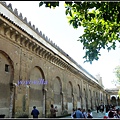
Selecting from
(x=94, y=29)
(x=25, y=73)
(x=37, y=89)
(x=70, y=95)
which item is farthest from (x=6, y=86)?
(x=70, y=95)

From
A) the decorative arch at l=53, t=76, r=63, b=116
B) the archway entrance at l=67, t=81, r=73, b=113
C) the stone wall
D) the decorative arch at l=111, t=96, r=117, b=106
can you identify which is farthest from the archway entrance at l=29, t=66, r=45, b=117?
the decorative arch at l=111, t=96, r=117, b=106

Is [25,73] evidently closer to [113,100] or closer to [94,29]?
[94,29]

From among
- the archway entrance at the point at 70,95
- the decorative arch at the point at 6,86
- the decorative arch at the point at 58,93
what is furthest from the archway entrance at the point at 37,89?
the archway entrance at the point at 70,95

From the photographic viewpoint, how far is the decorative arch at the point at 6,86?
31.4ft

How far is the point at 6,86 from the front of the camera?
9984 millimetres

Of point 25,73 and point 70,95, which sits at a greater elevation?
point 25,73

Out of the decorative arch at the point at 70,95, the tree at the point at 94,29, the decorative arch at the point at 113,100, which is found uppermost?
the tree at the point at 94,29

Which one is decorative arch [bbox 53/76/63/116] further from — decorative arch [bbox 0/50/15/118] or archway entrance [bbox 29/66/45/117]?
decorative arch [bbox 0/50/15/118]

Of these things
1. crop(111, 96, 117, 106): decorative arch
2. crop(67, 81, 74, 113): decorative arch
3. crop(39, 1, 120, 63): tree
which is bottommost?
crop(111, 96, 117, 106): decorative arch

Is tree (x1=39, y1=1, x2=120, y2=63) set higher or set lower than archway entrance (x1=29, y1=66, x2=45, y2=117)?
higher

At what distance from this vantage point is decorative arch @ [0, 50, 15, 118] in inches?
377

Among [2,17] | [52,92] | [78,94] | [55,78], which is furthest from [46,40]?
[78,94]

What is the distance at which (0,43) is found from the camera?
9.65m

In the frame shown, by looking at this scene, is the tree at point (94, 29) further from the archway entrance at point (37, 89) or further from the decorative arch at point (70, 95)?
the decorative arch at point (70, 95)
